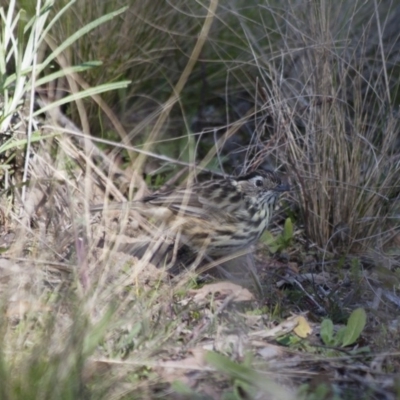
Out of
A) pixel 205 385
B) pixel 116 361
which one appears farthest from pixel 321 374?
pixel 116 361

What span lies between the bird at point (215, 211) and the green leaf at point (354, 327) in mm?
1261

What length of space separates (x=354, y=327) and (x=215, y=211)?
153 centimetres

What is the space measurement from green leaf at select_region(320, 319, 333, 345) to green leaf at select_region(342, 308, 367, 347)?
7 centimetres

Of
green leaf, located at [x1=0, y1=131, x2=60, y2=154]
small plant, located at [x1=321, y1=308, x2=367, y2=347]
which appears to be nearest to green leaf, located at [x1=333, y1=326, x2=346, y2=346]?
small plant, located at [x1=321, y1=308, x2=367, y2=347]

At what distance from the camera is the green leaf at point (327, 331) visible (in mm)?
4681

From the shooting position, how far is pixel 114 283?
477 centimetres

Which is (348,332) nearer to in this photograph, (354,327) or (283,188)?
(354,327)

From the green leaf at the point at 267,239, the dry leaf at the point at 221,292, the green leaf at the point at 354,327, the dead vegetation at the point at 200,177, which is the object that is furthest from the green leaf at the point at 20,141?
the green leaf at the point at 354,327

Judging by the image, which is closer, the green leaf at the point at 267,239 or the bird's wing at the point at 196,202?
the bird's wing at the point at 196,202

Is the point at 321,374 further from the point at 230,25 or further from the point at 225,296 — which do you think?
the point at 230,25

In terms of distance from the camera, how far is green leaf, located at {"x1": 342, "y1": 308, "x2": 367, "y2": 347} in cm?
465

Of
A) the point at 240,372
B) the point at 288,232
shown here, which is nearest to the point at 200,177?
the point at 288,232

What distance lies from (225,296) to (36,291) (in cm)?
122

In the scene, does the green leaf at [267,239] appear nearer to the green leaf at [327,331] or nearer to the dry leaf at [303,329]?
the dry leaf at [303,329]
